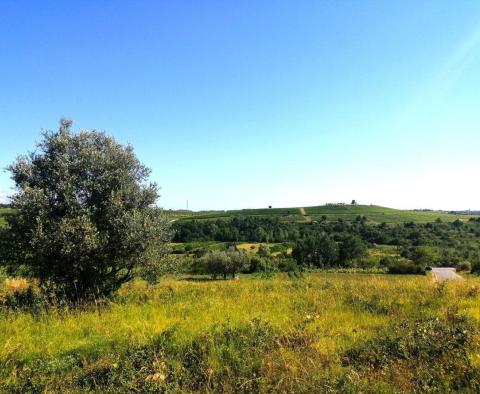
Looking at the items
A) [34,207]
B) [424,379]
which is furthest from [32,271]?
[424,379]

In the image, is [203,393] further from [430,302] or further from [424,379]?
[430,302]

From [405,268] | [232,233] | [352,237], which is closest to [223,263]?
[405,268]

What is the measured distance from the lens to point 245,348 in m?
6.63

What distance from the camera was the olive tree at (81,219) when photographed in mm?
11039

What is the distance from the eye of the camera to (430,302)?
10039mm

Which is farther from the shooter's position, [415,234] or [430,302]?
[415,234]

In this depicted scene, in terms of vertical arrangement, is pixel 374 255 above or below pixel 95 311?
below

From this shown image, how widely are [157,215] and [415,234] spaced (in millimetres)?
175875

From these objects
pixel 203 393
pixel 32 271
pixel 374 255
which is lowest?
pixel 374 255

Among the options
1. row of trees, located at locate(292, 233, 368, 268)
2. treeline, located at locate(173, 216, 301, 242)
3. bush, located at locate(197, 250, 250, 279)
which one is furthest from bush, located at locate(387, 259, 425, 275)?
treeline, located at locate(173, 216, 301, 242)

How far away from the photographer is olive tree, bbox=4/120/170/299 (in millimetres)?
11039

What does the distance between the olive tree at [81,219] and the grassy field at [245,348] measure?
1956 millimetres

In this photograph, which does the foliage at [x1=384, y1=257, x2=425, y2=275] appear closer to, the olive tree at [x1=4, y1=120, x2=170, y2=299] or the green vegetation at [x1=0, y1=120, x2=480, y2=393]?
the green vegetation at [x1=0, y1=120, x2=480, y2=393]

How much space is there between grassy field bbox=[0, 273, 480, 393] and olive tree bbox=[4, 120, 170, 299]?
1956 mm
